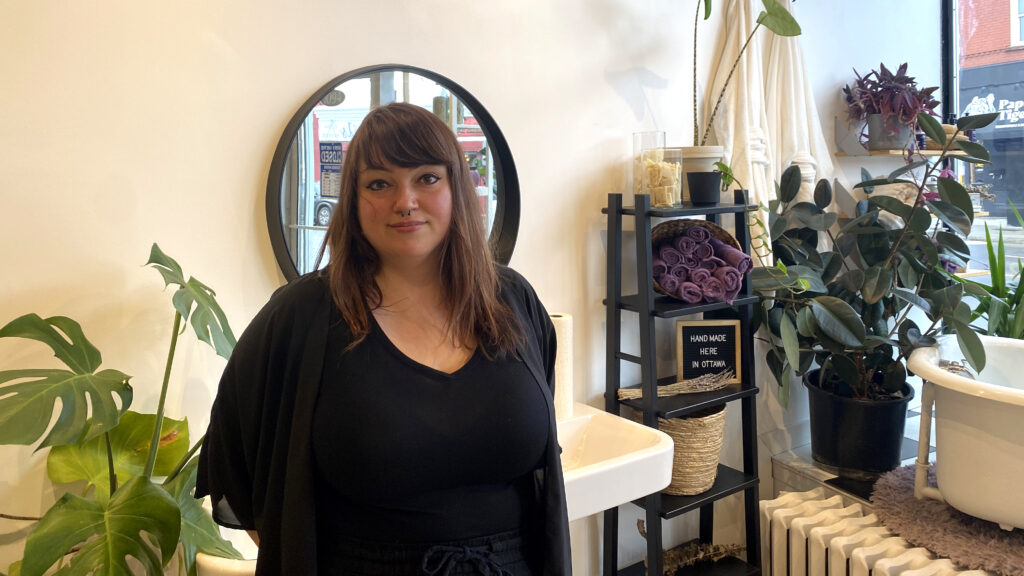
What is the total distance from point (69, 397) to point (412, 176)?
1.96 ft

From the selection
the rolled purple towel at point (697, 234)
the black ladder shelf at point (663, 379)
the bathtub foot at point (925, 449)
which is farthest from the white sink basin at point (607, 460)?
the bathtub foot at point (925, 449)

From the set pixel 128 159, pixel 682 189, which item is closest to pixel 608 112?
pixel 682 189

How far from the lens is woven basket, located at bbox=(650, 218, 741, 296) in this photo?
79.5 inches

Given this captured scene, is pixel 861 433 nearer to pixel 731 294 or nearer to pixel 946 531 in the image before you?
pixel 946 531

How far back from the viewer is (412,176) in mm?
1112

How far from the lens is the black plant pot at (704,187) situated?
1.96 m

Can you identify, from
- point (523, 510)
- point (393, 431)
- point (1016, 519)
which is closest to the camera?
point (393, 431)

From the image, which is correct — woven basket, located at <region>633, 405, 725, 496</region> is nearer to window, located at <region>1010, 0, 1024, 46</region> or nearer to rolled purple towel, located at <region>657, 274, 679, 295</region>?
rolled purple towel, located at <region>657, 274, 679, 295</region>

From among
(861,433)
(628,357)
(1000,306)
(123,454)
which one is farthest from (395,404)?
(1000,306)

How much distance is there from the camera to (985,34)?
2879 mm

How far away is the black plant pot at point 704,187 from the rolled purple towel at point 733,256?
11cm

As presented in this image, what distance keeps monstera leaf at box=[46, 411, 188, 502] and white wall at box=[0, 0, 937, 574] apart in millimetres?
55

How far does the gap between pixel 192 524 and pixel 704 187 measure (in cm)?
141

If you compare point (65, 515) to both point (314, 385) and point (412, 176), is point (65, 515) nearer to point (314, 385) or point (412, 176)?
point (314, 385)
